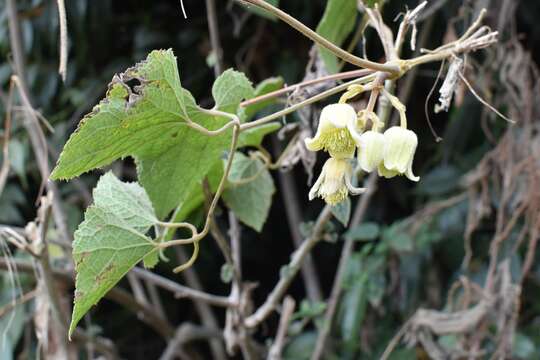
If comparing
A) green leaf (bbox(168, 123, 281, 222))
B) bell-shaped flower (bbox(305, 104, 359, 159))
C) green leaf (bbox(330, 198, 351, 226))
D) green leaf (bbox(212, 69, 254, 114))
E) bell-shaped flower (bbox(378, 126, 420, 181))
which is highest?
green leaf (bbox(212, 69, 254, 114))

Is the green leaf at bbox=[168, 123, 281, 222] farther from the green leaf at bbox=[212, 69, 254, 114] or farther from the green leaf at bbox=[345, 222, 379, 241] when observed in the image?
the green leaf at bbox=[345, 222, 379, 241]

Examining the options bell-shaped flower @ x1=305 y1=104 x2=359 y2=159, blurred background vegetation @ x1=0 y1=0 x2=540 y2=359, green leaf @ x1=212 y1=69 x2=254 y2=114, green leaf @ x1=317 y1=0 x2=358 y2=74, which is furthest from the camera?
blurred background vegetation @ x1=0 y1=0 x2=540 y2=359

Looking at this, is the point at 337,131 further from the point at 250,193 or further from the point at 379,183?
the point at 379,183

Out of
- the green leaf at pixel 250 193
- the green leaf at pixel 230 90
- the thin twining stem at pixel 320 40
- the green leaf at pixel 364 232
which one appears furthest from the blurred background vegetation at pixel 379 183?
the thin twining stem at pixel 320 40

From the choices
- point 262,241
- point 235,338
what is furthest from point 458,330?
point 262,241

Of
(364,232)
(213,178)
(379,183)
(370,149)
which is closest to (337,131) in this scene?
(370,149)

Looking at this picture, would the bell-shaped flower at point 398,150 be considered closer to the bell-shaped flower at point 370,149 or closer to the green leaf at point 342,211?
the bell-shaped flower at point 370,149

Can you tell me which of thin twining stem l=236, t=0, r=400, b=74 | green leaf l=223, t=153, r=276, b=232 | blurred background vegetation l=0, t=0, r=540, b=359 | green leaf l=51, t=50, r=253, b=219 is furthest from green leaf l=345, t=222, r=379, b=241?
thin twining stem l=236, t=0, r=400, b=74
